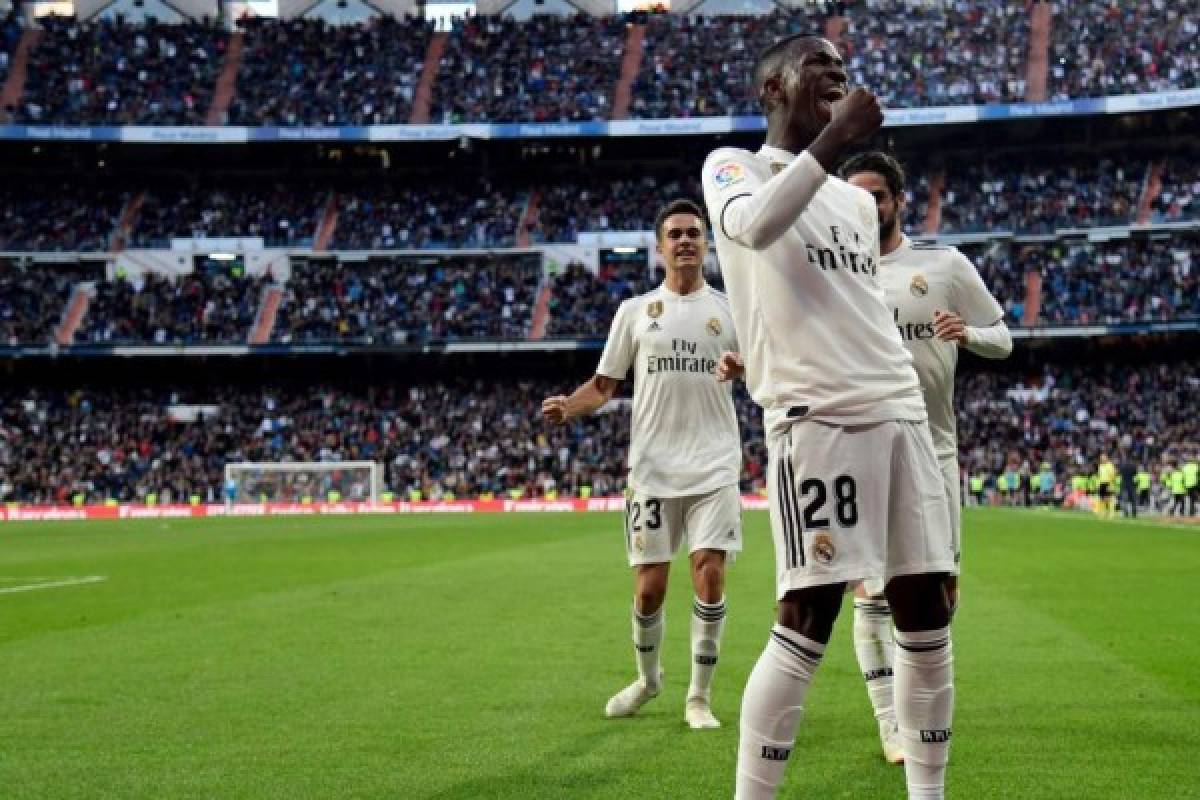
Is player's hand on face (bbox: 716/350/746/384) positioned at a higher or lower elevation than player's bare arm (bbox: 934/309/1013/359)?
lower

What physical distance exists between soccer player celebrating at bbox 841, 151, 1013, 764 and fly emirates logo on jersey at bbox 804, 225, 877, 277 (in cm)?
193

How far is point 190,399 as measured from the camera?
56.5 metres

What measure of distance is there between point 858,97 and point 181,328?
5387 centimetres

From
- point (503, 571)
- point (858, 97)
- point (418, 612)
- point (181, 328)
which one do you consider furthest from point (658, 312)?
point (181, 328)

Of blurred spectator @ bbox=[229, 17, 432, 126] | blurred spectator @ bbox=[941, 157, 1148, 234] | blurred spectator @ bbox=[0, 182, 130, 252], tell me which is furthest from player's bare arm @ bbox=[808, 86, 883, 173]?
blurred spectator @ bbox=[0, 182, 130, 252]

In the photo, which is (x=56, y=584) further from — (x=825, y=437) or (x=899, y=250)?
(x=825, y=437)

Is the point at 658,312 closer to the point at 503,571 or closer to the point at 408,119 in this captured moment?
the point at 503,571

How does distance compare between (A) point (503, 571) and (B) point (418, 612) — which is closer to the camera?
(B) point (418, 612)

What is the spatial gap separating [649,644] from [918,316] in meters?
2.55

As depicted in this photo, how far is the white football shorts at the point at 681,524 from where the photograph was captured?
26.5 ft

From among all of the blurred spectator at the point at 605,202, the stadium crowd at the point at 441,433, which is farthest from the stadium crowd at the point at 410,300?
the stadium crowd at the point at 441,433

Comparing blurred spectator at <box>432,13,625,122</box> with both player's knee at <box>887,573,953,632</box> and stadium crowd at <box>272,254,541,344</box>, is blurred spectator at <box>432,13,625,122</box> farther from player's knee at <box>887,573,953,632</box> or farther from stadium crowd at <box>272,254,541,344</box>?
player's knee at <box>887,573,953,632</box>

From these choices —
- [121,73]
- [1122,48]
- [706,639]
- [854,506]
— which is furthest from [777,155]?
[121,73]

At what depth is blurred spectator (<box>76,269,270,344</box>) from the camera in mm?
55188
